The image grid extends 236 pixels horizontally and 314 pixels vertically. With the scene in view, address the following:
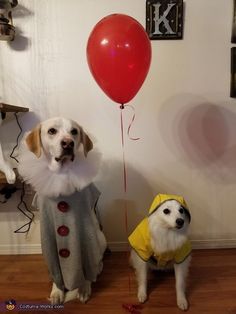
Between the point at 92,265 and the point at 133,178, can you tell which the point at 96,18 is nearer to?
the point at 133,178

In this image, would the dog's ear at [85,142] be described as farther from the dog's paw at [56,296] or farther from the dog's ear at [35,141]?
the dog's paw at [56,296]

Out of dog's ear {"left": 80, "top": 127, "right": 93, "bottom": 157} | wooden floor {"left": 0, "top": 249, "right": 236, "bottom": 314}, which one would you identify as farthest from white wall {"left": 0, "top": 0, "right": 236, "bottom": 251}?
dog's ear {"left": 80, "top": 127, "right": 93, "bottom": 157}

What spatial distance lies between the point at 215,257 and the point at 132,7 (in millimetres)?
1695

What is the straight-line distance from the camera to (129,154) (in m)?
1.74

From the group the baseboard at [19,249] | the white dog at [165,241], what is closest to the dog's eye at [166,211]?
the white dog at [165,241]

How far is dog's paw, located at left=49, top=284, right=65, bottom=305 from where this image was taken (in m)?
1.33

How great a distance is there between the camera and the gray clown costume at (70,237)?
1.26 metres

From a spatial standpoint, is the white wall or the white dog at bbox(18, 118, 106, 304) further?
the white wall

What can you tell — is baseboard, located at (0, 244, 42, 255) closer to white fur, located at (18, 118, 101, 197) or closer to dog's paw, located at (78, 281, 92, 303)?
dog's paw, located at (78, 281, 92, 303)

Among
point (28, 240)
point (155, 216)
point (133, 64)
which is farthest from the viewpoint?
point (28, 240)

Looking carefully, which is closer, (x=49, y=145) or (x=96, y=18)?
(x=49, y=145)

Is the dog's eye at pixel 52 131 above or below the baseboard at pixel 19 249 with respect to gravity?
above

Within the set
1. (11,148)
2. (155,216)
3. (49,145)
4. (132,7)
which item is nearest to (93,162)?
(49,145)

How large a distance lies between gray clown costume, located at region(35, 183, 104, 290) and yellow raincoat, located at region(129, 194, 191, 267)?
0.69 ft
